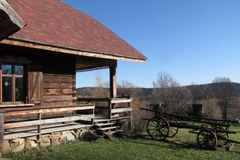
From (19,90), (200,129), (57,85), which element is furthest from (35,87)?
(200,129)

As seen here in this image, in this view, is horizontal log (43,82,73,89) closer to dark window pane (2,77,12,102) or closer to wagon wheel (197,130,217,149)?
dark window pane (2,77,12,102)

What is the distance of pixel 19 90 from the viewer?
1148cm

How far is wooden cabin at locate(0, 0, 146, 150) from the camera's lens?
33.4 feet

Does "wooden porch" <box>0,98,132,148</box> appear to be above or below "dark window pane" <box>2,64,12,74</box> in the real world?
below

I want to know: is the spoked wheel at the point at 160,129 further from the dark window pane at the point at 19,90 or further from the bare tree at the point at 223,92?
the bare tree at the point at 223,92

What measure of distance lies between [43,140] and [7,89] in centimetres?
240

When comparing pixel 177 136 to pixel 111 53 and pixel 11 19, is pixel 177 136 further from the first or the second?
pixel 11 19

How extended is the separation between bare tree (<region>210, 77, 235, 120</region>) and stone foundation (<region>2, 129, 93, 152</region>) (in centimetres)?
5593

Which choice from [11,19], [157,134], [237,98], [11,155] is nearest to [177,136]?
[157,134]

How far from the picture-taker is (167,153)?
10.5 metres

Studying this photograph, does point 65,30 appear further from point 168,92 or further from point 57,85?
point 168,92

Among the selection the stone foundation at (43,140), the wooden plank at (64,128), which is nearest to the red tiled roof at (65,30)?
the wooden plank at (64,128)

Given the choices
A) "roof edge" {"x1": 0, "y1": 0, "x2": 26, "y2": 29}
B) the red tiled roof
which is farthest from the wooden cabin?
"roof edge" {"x1": 0, "y1": 0, "x2": 26, "y2": 29}

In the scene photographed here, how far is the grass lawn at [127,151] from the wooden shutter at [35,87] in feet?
7.59
